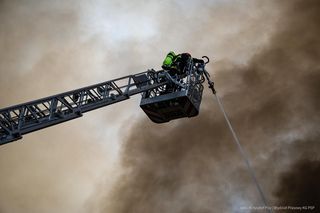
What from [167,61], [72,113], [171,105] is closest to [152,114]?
[171,105]

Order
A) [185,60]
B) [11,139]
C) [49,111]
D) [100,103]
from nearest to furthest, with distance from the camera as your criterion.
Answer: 1. [11,139]
2. [49,111]
3. [100,103]
4. [185,60]

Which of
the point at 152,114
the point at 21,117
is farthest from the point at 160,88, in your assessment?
the point at 21,117

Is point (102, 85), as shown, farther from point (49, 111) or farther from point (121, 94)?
point (49, 111)

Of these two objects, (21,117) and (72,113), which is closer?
(21,117)

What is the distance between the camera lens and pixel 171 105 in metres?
18.0

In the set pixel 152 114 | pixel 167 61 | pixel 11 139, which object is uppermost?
pixel 167 61

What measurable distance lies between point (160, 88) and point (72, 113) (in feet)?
15.3

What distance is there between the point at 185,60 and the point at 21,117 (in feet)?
25.6

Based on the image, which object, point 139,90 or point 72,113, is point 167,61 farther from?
point 72,113

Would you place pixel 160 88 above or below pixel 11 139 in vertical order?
above

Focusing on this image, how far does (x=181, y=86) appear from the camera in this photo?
18.2 meters

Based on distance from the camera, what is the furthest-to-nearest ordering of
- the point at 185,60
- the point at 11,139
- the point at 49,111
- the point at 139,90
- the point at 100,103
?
1. the point at 185,60
2. the point at 139,90
3. the point at 100,103
4. the point at 49,111
5. the point at 11,139

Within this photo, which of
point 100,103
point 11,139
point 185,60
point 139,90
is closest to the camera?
point 11,139

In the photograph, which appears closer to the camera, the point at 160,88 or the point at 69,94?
the point at 69,94
